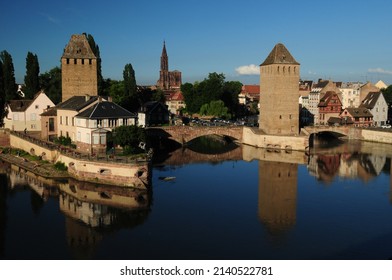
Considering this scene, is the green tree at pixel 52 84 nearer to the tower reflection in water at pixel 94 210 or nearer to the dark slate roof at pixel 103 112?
the dark slate roof at pixel 103 112

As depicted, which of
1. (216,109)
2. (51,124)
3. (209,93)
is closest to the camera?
(51,124)

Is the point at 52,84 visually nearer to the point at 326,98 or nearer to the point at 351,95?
the point at 326,98

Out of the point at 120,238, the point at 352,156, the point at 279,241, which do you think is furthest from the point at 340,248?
the point at 352,156

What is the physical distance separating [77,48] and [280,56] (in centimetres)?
2316

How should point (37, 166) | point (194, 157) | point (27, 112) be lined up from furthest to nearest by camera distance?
point (27, 112) → point (194, 157) → point (37, 166)

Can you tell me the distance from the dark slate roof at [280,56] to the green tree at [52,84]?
28.1 m

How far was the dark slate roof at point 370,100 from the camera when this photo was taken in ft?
227

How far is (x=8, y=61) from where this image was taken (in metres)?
55.6

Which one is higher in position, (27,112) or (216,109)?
(216,109)

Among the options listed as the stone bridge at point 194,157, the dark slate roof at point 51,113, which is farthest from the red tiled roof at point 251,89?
the dark slate roof at point 51,113

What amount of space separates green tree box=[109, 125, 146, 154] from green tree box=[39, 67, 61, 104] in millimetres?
27032

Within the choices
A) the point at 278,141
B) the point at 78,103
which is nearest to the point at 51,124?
the point at 78,103

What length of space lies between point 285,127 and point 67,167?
90.2 feet

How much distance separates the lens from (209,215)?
27.0 meters
